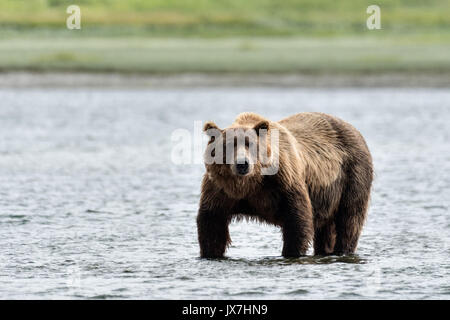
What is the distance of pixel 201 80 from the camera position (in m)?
45.3

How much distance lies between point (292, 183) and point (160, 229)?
3.30 meters

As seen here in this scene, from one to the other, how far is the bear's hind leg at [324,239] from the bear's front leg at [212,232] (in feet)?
3.60

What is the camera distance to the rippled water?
9.77m

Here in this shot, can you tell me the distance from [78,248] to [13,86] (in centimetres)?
3440

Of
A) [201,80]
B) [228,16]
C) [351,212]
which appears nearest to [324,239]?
[351,212]

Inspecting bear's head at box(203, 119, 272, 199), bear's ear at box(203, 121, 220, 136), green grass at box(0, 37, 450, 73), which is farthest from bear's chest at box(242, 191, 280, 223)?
green grass at box(0, 37, 450, 73)

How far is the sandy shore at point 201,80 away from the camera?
4462 cm

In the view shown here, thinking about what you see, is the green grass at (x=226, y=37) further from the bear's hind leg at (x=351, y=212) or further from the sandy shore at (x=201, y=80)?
the bear's hind leg at (x=351, y=212)

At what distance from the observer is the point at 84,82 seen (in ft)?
150

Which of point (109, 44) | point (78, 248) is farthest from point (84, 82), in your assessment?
point (78, 248)

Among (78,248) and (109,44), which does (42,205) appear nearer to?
(78,248)

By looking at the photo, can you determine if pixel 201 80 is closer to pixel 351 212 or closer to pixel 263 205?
pixel 351 212

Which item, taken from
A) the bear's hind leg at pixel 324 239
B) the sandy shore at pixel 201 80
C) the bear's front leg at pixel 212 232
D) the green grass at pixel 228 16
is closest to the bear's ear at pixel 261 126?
the bear's front leg at pixel 212 232

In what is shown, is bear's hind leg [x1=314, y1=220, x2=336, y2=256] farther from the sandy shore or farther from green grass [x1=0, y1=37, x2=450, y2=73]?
green grass [x1=0, y1=37, x2=450, y2=73]
